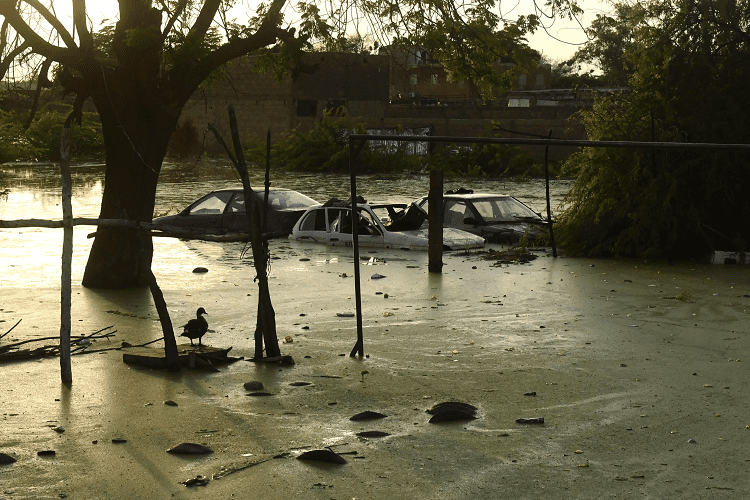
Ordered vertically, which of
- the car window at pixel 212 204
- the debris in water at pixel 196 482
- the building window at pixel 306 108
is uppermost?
the building window at pixel 306 108

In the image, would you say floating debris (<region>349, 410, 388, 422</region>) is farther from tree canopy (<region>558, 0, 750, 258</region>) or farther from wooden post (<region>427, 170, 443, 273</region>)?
tree canopy (<region>558, 0, 750, 258</region>)

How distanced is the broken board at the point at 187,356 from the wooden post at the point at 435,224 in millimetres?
7733

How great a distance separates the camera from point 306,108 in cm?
6222

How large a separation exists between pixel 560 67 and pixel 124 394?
82401mm

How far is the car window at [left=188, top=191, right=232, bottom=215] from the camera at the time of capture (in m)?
23.4

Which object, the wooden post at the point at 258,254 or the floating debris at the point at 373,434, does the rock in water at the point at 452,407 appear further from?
the wooden post at the point at 258,254

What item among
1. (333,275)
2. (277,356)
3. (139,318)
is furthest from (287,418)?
(333,275)

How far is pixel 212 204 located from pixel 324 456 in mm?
17511

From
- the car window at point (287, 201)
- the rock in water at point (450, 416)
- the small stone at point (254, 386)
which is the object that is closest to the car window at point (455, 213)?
the car window at point (287, 201)

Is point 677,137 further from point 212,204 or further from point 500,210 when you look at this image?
point 212,204

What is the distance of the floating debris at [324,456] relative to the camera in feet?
21.7

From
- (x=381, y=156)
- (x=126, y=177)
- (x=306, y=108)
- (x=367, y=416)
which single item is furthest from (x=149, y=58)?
(x=306, y=108)

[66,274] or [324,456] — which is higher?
[66,274]

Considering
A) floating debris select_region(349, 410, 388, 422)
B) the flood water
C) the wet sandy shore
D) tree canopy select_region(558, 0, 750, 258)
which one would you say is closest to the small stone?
the wet sandy shore
